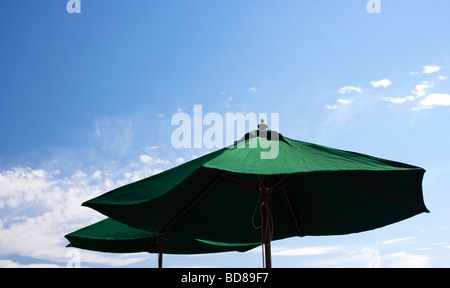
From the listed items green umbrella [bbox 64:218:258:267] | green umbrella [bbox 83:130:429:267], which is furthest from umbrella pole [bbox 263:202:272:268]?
green umbrella [bbox 64:218:258:267]

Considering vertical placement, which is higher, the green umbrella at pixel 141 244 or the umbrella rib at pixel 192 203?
the umbrella rib at pixel 192 203

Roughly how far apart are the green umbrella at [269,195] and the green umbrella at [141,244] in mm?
1558

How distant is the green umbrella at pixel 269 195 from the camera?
313 centimetres

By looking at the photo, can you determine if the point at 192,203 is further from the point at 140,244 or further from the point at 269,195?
the point at 140,244

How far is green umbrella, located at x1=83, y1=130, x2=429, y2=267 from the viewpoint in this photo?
3.13 meters

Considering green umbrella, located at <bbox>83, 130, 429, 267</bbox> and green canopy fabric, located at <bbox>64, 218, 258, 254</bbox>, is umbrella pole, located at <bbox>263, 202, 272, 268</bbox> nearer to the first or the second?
green umbrella, located at <bbox>83, 130, 429, 267</bbox>

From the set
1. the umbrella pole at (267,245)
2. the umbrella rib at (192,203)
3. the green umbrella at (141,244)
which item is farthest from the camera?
the green umbrella at (141,244)

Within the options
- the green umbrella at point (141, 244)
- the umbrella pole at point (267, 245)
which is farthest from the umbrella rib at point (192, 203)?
the green umbrella at point (141, 244)

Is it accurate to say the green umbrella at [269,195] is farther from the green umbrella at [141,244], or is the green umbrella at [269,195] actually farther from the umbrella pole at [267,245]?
the green umbrella at [141,244]

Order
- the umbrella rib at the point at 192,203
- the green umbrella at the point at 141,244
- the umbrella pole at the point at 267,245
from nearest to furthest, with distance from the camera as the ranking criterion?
the umbrella pole at the point at 267,245
the umbrella rib at the point at 192,203
the green umbrella at the point at 141,244

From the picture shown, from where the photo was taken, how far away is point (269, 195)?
4.18 m

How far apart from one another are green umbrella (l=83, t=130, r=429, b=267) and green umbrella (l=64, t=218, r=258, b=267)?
1558mm
